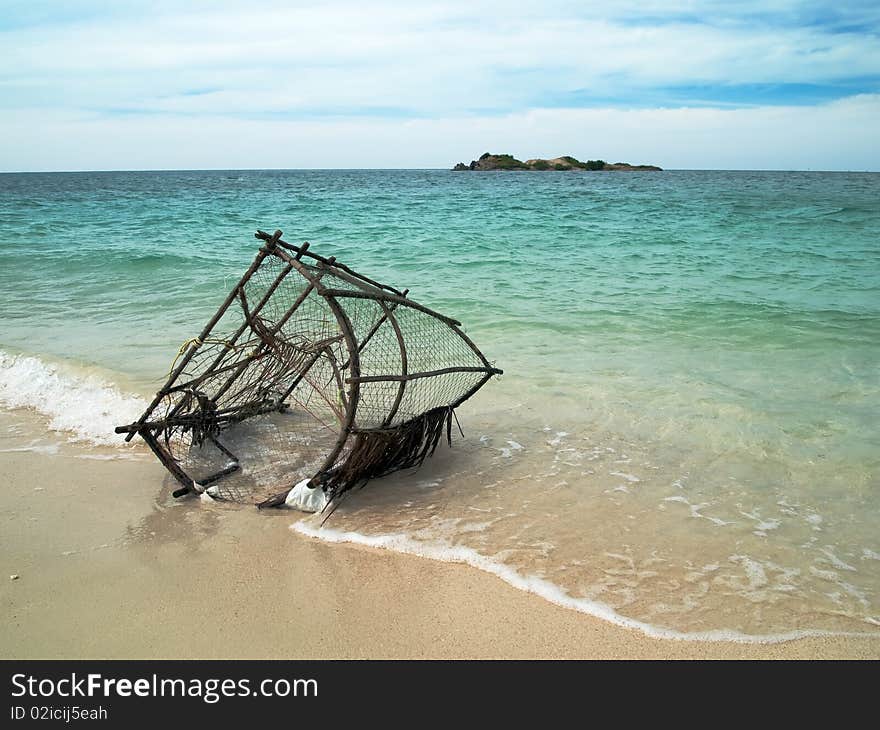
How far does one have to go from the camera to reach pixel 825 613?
2.90 m

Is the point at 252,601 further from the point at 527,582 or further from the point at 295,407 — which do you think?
the point at 295,407

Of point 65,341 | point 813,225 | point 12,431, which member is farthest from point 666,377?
point 813,225

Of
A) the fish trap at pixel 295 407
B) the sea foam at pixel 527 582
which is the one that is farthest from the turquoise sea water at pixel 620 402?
the fish trap at pixel 295 407

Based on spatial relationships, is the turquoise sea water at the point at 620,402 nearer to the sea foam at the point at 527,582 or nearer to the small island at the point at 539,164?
the sea foam at the point at 527,582

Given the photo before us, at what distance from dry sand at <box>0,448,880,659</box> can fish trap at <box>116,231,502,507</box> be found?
0.44 meters

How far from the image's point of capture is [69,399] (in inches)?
210

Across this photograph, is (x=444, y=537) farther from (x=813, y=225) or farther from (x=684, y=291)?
(x=813, y=225)

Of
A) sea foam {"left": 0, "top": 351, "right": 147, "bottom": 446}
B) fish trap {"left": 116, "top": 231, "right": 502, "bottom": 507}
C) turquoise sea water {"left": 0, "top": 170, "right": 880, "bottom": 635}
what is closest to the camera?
turquoise sea water {"left": 0, "top": 170, "right": 880, "bottom": 635}

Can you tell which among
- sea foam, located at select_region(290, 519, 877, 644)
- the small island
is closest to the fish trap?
sea foam, located at select_region(290, 519, 877, 644)

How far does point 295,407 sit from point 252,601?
2.38 metres

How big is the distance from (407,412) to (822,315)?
6.51 m

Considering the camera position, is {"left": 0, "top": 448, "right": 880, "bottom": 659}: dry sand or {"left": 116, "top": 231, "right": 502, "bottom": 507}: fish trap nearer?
{"left": 0, "top": 448, "right": 880, "bottom": 659}: dry sand

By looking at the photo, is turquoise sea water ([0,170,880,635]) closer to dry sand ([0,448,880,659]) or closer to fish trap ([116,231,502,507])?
dry sand ([0,448,880,659])

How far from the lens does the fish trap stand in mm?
3633
